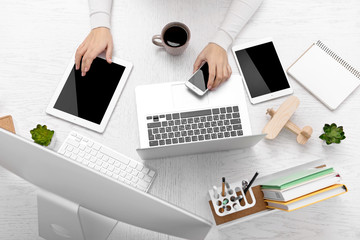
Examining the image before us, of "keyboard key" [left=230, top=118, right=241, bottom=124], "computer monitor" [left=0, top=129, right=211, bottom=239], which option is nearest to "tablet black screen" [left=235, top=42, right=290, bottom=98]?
"keyboard key" [left=230, top=118, right=241, bottom=124]

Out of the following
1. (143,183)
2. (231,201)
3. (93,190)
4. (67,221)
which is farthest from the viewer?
(143,183)

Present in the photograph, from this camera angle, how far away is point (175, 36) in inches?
36.9

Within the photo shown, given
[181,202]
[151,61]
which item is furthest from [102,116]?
[181,202]

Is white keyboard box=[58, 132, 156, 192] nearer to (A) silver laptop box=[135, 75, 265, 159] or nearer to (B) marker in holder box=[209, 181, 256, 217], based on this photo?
(A) silver laptop box=[135, 75, 265, 159]

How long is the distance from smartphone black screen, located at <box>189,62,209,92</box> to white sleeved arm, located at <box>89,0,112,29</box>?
354mm

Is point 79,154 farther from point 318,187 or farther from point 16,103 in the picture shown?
point 318,187

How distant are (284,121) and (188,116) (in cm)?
31

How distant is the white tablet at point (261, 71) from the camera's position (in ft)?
3.18

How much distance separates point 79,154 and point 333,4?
1.04m

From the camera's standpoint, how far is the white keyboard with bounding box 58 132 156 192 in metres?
0.92

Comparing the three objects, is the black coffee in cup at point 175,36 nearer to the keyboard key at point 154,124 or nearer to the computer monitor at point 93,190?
the keyboard key at point 154,124

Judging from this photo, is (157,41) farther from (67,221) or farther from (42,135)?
(67,221)

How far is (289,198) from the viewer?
722 millimetres

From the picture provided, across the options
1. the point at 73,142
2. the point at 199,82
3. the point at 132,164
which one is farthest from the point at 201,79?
the point at 73,142
